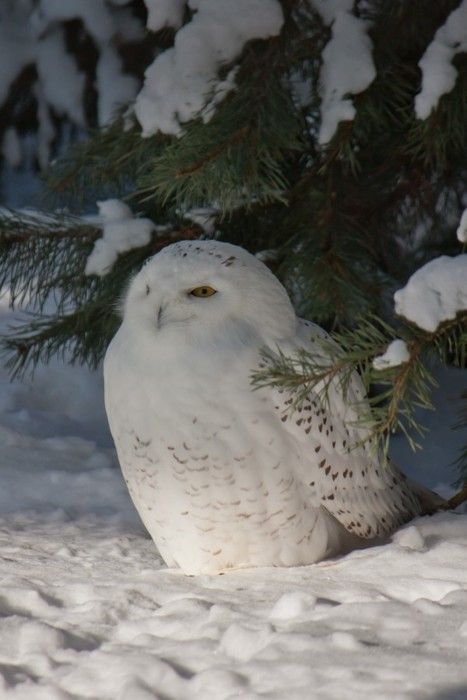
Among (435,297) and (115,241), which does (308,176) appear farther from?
(435,297)

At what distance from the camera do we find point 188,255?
9.03 feet

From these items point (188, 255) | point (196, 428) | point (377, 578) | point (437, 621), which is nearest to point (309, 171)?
point (188, 255)

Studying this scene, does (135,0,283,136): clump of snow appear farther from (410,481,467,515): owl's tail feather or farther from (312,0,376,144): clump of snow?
(410,481,467,515): owl's tail feather

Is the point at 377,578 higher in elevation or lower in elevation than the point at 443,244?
lower

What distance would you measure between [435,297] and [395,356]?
5.8 inches

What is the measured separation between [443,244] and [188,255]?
1495 millimetres

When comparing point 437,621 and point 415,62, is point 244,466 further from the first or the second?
point 415,62

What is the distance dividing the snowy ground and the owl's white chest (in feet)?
0.36

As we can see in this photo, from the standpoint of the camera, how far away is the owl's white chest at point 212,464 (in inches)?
105

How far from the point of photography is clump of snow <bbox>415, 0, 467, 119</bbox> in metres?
2.71

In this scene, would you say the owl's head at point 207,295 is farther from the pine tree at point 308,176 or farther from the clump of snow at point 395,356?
the clump of snow at point 395,356

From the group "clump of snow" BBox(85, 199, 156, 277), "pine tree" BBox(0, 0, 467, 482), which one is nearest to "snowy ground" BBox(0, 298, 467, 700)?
"pine tree" BBox(0, 0, 467, 482)

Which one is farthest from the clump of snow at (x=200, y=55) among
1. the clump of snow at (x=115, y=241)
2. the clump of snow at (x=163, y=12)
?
the clump of snow at (x=115, y=241)

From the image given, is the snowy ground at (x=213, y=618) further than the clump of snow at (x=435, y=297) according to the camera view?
No
